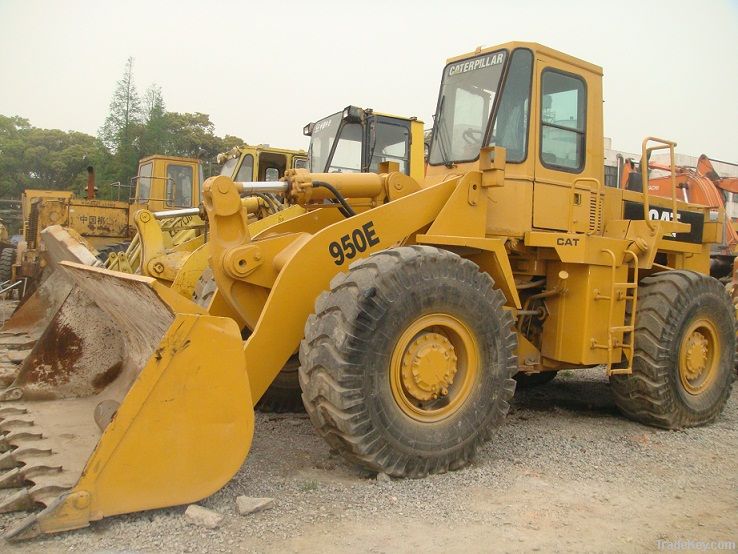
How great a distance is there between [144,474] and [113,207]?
534 inches

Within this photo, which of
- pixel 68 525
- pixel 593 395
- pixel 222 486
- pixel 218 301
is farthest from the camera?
pixel 593 395

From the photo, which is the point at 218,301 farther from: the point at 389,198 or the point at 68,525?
the point at 68,525

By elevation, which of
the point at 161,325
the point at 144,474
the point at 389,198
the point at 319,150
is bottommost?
the point at 144,474

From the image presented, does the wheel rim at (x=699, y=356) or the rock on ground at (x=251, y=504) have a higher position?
the wheel rim at (x=699, y=356)

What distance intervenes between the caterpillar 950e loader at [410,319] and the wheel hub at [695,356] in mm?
20

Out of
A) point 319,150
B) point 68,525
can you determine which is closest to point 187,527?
point 68,525

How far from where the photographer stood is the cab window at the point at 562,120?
17.9ft

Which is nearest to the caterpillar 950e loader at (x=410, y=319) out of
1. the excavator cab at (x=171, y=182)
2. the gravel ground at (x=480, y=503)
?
the gravel ground at (x=480, y=503)

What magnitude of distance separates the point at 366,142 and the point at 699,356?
16.6ft

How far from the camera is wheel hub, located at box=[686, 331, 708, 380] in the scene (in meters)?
5.87

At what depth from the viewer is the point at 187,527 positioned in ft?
10.7

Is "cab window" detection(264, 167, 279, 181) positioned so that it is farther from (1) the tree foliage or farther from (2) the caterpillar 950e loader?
(1) the tree foliage

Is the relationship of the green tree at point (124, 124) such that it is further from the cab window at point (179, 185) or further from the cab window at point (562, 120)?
the cab window at point (562, 120)

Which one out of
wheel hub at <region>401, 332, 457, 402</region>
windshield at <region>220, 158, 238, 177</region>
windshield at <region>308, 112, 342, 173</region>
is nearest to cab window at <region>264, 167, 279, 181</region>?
windshield at <region>220, 158, 238, 177</region>
